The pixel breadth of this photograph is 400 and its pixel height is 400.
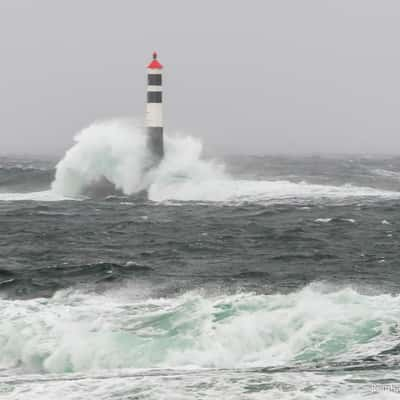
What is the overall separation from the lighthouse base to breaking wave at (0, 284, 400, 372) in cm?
1791

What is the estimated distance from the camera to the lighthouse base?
29.9 m

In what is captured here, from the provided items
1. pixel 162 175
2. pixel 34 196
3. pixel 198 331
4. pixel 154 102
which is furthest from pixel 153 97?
pixel 198 331

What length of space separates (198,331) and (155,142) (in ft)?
65.0

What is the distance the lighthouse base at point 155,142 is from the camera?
29891 millimetres

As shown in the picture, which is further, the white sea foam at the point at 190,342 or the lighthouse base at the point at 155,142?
the lighthouse base at the point at 155,142

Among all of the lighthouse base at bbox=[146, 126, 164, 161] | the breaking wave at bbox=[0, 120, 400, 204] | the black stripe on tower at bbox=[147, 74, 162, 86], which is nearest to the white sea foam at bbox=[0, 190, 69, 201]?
the breaking wave at bbox=[0, 120, 400, 204]

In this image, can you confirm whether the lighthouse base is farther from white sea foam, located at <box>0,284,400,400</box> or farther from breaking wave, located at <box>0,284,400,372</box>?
breaking wave, located at <box>0,284,400,372</box>

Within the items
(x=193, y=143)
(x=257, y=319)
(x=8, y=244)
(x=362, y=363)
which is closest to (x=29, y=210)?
(x=8, y=244)

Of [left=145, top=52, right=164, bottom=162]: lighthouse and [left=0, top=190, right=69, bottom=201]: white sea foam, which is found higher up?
[left=145, top=52, right=164, bottom=162]: lighthouse

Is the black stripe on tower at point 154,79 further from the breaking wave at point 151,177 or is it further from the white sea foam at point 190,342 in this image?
the white sea foam at point 190,342

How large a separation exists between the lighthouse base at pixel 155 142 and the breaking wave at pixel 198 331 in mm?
17906

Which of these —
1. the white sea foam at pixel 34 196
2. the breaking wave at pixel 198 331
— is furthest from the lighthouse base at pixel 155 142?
the breaking wave at pixel 198 331

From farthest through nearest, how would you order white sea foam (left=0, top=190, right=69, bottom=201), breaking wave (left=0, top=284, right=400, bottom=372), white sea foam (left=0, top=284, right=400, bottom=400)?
white sea foam (left=0, top=190, right=69, bottom=201) → breaking wave (left=0, top=284, right=400, bottom=372) → white sea foam (left=0, top=284, right=400, bottom=400)

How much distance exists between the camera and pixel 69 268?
48.0ft
